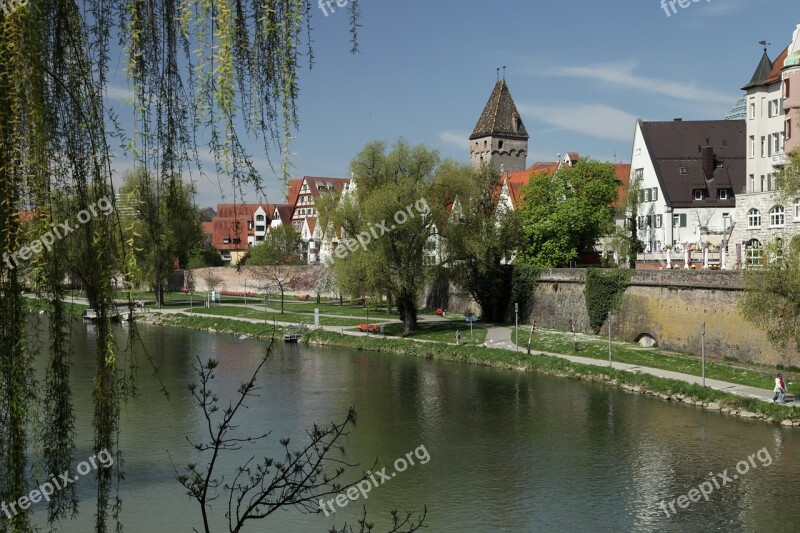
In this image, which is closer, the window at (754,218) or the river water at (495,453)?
the river water at (495,453)

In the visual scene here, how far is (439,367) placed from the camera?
3606 cm

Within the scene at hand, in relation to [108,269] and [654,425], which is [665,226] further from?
[108,269]

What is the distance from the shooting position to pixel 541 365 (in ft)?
111

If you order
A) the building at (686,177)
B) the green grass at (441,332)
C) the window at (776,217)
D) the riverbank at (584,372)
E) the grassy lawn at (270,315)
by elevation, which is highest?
the building at (686,177)

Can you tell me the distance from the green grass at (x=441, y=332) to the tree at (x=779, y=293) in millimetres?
16518

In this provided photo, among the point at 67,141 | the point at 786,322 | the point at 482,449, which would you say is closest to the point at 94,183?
the point at 67,141

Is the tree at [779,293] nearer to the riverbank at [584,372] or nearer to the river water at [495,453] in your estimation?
the riverbank at [584,372]

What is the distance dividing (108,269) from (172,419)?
2202 centimetres

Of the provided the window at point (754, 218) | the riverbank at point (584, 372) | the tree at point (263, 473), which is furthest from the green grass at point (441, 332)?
the tree at point (263, 473)

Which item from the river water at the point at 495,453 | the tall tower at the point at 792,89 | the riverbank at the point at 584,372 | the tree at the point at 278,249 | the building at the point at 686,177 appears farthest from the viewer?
the tree at the point at 278,249

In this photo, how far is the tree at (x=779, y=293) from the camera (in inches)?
950
